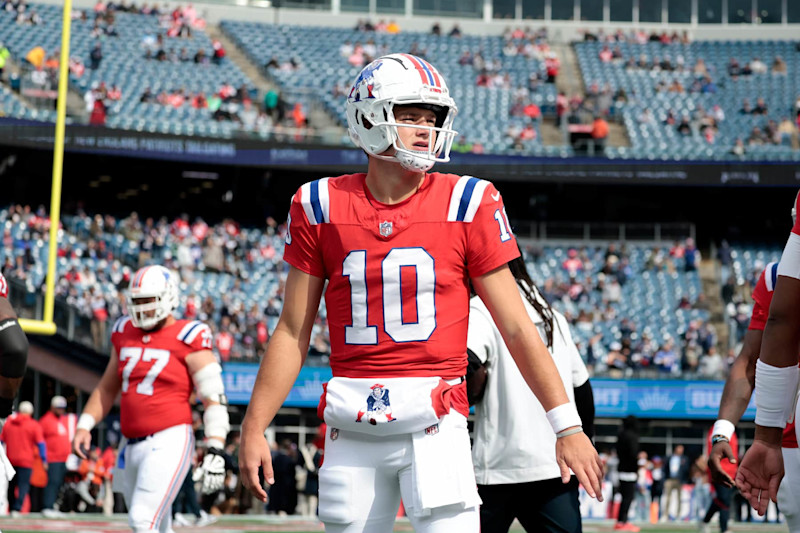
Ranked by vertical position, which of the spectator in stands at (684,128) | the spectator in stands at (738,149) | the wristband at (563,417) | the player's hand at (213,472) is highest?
the spectator in stands at (684,128)

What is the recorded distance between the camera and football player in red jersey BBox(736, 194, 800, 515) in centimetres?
342

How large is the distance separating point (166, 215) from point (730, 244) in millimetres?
12660

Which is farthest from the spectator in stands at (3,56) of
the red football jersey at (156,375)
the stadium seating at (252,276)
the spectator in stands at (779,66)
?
the spectator in stands at (779,66)

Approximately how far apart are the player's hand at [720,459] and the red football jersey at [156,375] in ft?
11.6

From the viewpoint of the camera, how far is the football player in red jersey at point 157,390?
6906 millimetres

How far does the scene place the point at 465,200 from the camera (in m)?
3.71

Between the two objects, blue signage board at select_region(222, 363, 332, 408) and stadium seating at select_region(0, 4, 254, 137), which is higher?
stadium seating at select_region(0, 4, 254, 137)

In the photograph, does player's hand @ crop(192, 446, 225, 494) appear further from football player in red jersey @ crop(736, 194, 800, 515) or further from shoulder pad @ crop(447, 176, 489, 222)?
football player in red jersey @ crop(736, 194, 800, 515)

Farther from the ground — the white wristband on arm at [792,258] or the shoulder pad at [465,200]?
the shoulder pad at [465,200]

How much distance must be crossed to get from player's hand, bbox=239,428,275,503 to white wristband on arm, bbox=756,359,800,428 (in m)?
1.48

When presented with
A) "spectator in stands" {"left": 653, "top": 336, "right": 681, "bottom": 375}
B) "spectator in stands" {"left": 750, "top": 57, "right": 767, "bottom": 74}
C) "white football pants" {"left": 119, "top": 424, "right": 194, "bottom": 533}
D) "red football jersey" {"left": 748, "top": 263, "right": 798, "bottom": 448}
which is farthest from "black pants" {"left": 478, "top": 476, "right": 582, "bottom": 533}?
"spectator in stands" {"left": 750, "top": 57, "right": 767, "bottom": 74}

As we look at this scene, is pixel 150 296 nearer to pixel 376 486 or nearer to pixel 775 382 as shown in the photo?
pixel 376 486

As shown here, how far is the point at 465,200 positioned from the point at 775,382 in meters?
1.06

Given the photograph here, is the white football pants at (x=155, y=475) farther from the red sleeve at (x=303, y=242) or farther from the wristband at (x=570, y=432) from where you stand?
the wristband at (x=570, y=432)
